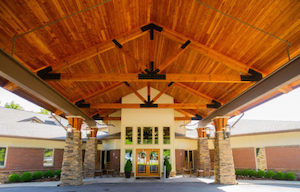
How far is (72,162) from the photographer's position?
12461 millimetres

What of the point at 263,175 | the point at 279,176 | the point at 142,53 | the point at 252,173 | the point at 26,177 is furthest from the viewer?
the point at 252,173

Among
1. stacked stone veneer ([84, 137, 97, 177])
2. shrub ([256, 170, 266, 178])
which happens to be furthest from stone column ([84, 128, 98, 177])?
shrub ([256, 170, 266, 178])

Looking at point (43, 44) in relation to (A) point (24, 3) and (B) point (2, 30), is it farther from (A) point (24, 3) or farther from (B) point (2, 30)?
(A) point (24, 3)

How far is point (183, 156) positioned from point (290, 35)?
619 inches

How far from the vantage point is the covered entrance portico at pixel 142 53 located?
22.1ft

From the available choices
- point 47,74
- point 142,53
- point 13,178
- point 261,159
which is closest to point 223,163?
point 261,159

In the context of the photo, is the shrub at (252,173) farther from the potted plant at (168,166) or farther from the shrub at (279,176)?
the potted plant at (168,166)

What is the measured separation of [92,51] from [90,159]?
11138 mm

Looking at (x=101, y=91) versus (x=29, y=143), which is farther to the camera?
(x=29, y=143)

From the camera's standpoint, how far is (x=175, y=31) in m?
10.0

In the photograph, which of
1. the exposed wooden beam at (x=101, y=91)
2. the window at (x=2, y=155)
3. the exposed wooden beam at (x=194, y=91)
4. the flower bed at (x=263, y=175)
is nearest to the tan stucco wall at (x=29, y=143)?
the window at (x=2, y=155)

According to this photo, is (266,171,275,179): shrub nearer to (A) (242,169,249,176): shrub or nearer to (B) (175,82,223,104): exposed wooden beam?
(A) (242,169,249,176): shrub

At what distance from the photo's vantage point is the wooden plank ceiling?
6.45 meters

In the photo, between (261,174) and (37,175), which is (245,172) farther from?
(37,175)
